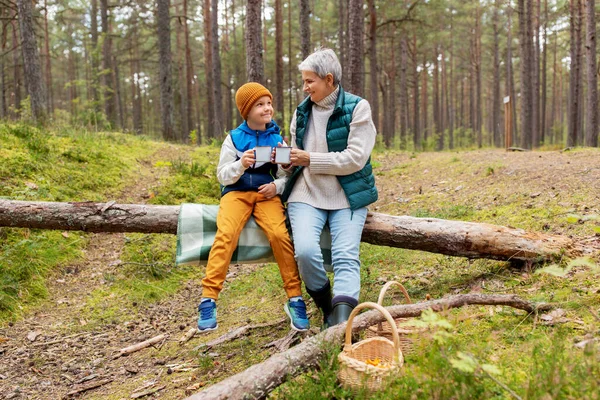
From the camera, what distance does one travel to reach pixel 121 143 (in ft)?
32.8

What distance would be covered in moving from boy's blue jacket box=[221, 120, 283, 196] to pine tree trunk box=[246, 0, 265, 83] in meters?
4.80

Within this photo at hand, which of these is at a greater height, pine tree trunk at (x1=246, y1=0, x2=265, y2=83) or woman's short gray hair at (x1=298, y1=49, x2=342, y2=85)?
pine tree trunk at (x1=246, y1=0, x2=265, y2=83)

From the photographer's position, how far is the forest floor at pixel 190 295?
338 cm

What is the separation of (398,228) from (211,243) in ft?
5.44

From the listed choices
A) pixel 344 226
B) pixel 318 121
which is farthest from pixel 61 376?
pixel 318 121

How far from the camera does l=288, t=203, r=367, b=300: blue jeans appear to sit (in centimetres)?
334

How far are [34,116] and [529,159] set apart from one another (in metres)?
10.9

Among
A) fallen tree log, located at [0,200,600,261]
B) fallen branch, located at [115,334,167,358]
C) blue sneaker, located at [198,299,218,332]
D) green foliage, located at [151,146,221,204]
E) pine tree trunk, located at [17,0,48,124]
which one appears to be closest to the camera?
blue sneaker, located at [198,299,218,332]

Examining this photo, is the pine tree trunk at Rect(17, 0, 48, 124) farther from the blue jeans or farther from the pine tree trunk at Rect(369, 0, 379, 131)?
the pine tree trunk at Rect(369, 0, 379, 131)

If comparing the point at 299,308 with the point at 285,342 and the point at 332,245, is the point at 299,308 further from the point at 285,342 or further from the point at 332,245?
the point at 332,245

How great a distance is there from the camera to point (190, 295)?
17.2 feet

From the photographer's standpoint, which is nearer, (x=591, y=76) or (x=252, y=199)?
(x=252, y=199)

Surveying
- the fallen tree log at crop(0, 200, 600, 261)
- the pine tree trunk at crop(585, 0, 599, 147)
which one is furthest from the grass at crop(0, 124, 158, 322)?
the pine tree trunk at crop(585, 0, 599, 147)


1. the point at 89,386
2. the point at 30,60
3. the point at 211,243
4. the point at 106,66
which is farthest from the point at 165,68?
the point at 89,386
